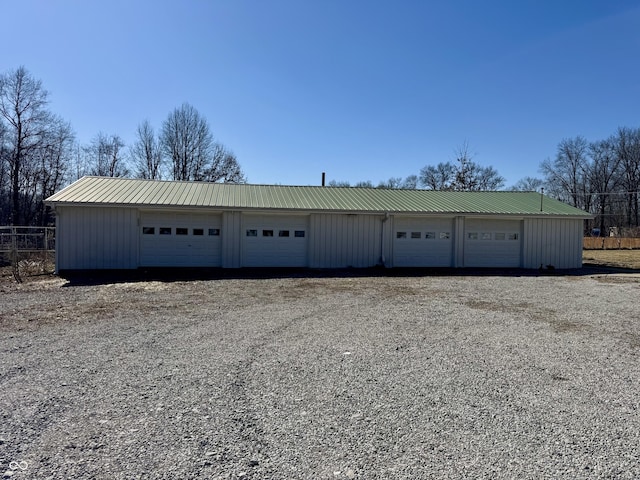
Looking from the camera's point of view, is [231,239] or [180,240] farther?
[231,239]

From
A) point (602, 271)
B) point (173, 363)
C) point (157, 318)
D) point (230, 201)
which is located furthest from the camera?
point (602, 271)

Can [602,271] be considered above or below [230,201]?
below

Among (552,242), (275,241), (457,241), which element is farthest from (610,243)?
(275,241)

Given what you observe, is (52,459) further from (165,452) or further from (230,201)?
(230,201)

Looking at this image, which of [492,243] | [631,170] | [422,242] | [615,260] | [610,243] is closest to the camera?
[422,242]

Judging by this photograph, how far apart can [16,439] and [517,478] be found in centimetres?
330

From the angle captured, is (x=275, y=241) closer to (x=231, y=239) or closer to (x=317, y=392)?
(x=231, y=239)

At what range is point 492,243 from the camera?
16375mm

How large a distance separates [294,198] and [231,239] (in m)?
3.13

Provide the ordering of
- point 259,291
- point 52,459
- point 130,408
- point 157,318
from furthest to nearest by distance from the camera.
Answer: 1. point 259,291
2. point 157,318
3. point 130,408
4. point 52,459

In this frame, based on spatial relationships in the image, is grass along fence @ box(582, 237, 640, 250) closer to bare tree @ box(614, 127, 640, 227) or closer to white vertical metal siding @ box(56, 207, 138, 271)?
bare tree @ box(614, 127, 640, 227)

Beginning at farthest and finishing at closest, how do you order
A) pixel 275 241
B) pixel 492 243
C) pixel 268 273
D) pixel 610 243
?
1. pixel 610 243
2. pixel 492 243
3. pixel 275 241
4. pixel 268 273

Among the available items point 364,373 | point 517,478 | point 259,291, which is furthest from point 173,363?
point 259,291

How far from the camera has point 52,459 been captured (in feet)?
8.63
